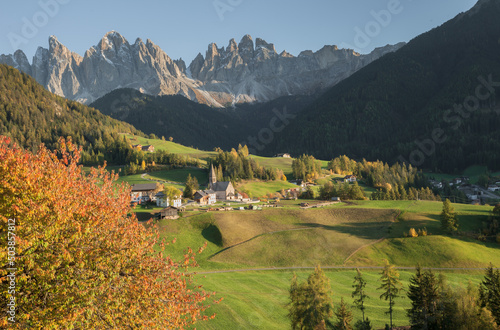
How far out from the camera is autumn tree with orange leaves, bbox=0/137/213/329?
39.5ft

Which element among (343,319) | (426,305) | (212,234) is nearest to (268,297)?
(343,319)

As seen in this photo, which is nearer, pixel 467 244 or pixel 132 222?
pixel 132 222

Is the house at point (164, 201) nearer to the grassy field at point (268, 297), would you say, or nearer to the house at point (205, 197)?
the house at point (205, 197)

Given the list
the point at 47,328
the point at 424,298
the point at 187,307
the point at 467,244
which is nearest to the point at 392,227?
the point at 467,244

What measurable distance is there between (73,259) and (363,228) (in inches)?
3169

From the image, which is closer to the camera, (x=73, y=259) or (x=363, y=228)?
(x=73, y=259)

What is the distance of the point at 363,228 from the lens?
82.1m

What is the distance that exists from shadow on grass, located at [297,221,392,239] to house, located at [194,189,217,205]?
1493 inches

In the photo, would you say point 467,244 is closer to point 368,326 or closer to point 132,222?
point 368,326

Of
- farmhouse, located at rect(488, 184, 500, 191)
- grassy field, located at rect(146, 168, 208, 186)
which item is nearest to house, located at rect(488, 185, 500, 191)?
farmhouse, located at rect(488, 184, 500, 191)

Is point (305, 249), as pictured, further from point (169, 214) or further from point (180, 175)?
point (180, 175)

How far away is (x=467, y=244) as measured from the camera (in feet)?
234

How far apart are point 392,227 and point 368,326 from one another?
49.1 m

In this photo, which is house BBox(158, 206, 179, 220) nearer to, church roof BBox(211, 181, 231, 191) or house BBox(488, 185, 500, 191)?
church roof BBox(211, 181, 231, 191)
